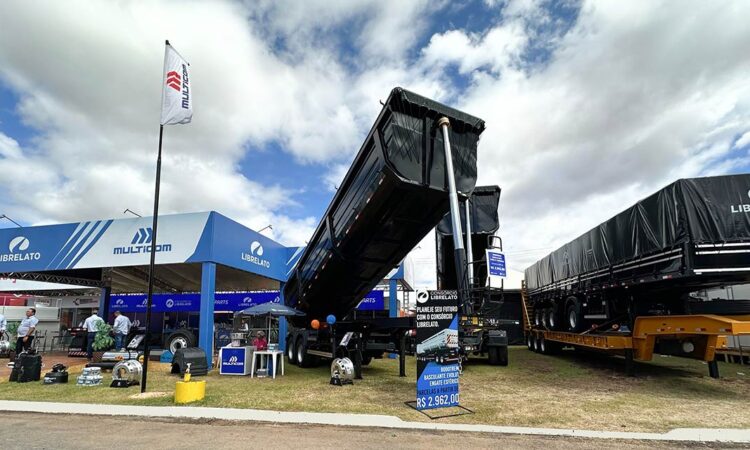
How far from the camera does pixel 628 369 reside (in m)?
10.3

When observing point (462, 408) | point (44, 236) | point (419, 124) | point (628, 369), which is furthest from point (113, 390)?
point (628, 369)

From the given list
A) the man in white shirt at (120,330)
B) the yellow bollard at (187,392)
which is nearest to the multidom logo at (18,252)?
the man in white shirt at (120,330)

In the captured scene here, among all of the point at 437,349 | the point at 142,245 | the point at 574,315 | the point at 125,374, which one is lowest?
the point at 125,374

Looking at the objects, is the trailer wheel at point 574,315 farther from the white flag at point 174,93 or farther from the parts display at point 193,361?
the white flag at point 174,93

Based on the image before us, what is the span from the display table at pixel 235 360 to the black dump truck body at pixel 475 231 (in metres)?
5.49

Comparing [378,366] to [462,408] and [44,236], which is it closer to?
[462,408]

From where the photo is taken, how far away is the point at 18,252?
1470 centimetres

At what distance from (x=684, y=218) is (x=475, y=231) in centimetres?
480

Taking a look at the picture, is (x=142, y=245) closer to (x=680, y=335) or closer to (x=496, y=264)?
(x=496, y=264)

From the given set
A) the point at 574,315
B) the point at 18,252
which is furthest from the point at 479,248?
the point at 18,252

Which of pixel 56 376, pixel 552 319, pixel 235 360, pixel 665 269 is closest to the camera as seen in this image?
pixel 665 269

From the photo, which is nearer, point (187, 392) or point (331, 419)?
point (331, 419)

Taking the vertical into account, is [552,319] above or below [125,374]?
above

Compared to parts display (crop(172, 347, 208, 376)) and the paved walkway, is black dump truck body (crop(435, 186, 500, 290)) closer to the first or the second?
the paved walkway
